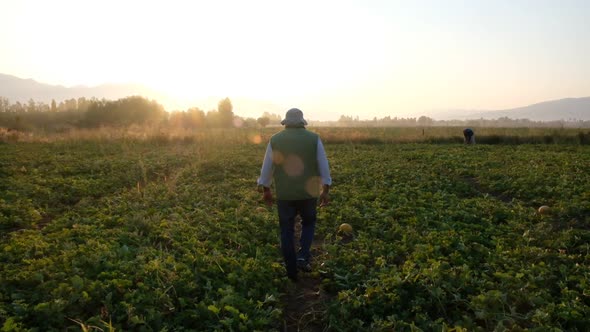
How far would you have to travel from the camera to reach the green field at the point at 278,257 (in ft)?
15.6

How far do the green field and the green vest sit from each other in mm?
1276

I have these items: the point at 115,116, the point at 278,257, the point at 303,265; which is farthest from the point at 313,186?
the point at 115,116

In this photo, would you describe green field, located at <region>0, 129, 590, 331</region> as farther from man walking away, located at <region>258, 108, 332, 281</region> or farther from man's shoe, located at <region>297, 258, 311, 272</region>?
man walking away, located at <region>258, 108, 332, 281</region>

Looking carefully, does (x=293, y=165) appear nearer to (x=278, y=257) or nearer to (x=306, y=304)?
(x=278, y=257)

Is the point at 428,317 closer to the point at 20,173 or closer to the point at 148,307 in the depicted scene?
A: the point at 148,307

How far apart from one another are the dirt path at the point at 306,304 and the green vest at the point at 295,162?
134 cm

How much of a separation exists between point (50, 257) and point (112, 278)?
152 cm

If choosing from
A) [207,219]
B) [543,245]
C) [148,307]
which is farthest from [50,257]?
[543,245]

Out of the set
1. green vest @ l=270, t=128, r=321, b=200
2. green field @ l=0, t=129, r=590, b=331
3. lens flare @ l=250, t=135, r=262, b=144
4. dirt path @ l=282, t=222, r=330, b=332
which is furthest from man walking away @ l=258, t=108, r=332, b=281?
lens flare @ l=250, t=135, r=262, b=144

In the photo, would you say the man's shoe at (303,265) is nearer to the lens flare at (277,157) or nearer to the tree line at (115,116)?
the lens flare at (277,157)

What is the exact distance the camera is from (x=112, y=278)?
5492 mm

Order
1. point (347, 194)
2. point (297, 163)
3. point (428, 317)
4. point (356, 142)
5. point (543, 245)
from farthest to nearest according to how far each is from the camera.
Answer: point (356, 142) < point (347, 194) < point (543, 245) < point (297, 163) < point (428, 317)

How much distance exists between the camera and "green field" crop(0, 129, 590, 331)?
4.75 metres

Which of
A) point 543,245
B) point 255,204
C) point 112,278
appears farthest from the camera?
point 255,204
